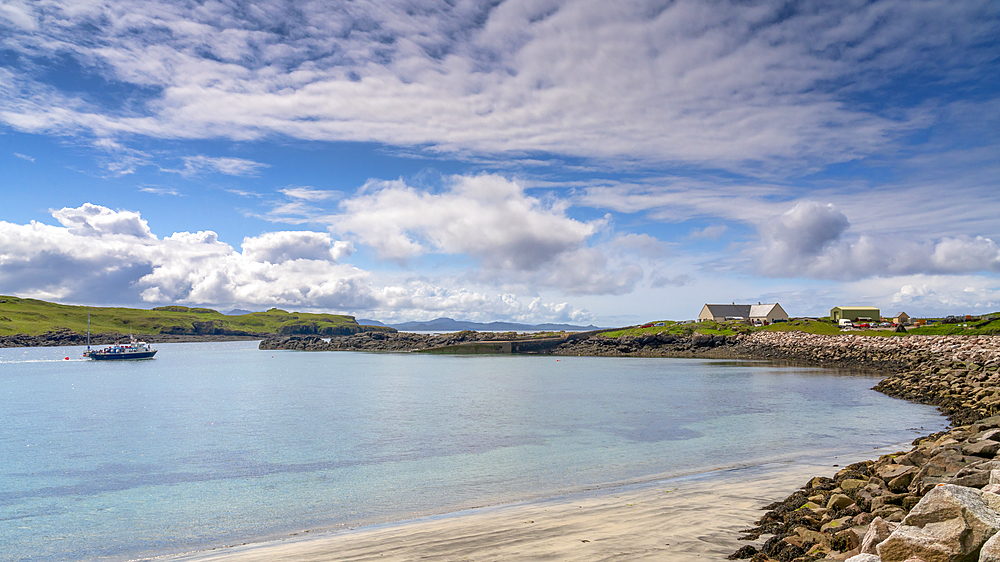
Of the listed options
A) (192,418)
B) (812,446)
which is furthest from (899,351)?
(192,418)

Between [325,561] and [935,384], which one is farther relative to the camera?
[935,384]

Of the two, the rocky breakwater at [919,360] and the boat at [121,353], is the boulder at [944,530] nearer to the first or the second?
the rocky breakwater at [919,360]

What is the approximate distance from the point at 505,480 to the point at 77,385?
6198cm

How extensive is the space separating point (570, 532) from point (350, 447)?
15552mm

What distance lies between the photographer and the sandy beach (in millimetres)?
10617

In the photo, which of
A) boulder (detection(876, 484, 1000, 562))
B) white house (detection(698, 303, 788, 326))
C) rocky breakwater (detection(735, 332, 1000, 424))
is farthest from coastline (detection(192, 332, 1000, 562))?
white house (detection(698, 303, 788, 326))

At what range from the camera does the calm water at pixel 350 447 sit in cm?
1496

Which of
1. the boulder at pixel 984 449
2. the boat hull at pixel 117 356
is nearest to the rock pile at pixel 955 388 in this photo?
the boulder at pixel 984 449

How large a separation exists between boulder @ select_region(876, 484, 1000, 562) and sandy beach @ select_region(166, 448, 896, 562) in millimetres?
3654

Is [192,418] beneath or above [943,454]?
beneath

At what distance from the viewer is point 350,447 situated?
24.9 metres

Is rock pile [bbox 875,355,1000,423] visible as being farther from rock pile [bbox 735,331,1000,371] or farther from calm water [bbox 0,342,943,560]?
rock pile [bbox 735,331,1000,371]

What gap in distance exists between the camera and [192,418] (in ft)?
114

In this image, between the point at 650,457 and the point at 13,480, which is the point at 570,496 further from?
the point at 13,480
